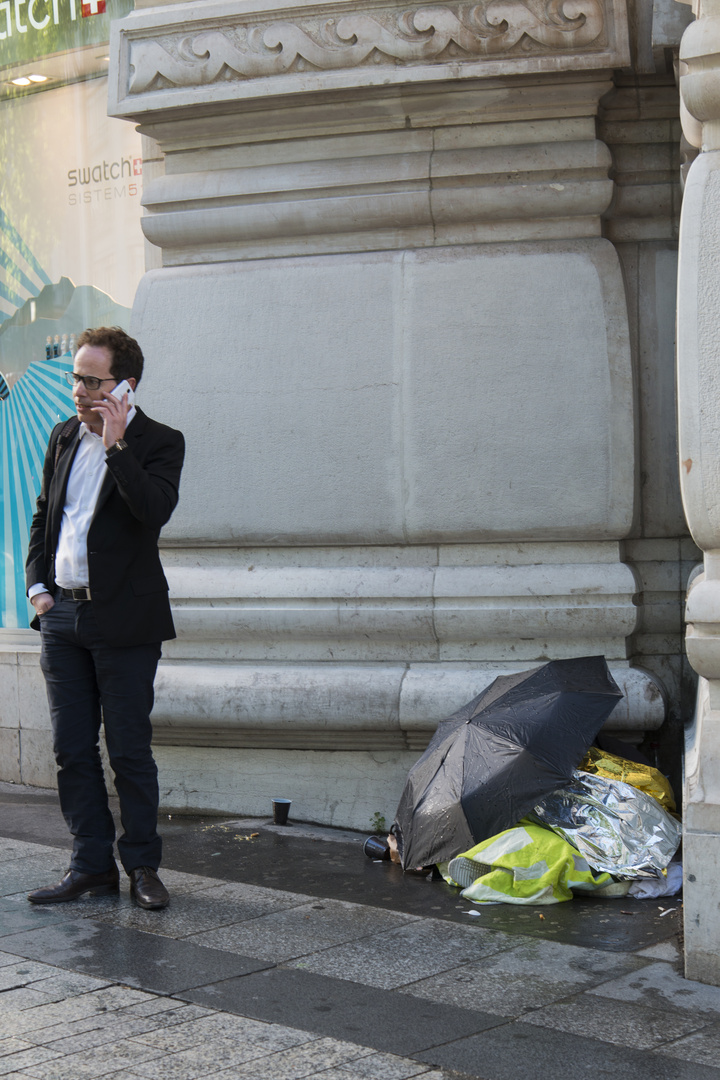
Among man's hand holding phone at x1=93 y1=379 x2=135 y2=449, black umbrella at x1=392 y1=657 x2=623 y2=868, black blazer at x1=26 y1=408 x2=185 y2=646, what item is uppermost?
man's hand holding phone at x1=93 y1=379 x2=135 y2=449

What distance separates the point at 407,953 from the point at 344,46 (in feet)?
11.9

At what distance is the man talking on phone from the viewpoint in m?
4.32

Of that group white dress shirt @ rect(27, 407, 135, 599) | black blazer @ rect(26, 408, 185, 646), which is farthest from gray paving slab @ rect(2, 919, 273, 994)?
white dress shirt @ rect(27, 407, 135, 599)

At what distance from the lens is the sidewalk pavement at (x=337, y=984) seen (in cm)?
303

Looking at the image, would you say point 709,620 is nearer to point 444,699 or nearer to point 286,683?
point 444,699

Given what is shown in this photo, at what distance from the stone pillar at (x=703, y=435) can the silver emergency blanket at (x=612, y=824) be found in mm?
764

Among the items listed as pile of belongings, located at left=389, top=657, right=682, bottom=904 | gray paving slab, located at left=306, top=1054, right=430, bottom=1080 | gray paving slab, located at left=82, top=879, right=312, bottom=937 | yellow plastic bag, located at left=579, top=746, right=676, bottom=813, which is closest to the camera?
gray paving slab, located at left=306, top=1054, right=430, bottom=1080

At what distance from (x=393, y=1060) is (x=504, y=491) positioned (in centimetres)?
276

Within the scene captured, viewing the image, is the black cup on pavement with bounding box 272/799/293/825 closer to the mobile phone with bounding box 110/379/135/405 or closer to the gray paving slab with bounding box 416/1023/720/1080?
the mobile phone with bounding box 110/379/135/405

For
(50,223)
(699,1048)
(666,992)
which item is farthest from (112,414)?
(50,223)

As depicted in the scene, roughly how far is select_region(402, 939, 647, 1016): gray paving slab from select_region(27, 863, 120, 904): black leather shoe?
1364mm

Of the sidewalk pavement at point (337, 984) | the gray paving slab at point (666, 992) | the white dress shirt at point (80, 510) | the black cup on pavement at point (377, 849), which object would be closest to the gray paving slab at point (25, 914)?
the sidewalk pavement at point (337, 984)

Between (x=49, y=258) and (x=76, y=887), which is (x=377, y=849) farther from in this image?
(x=49, y=258)

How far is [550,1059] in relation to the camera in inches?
119
